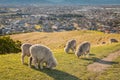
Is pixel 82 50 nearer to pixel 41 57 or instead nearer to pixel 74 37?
pixel 41 57

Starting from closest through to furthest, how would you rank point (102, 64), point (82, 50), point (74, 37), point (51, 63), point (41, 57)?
point (41, 57), point (51, 63), point (102, 64), point (82, 50), point (74, 37)

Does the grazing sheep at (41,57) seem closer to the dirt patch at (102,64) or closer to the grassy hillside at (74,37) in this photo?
the dirt patch at (102,64)

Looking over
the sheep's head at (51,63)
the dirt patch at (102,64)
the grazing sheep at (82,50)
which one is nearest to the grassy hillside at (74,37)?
the grazing sheep at (82,50)

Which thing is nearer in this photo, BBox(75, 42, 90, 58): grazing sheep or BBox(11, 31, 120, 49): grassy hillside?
BBox(75, 42, 90, 58): grazing sheep

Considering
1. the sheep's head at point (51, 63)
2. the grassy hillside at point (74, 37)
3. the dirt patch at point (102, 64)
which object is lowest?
the grassy hillside at point (74, 37)

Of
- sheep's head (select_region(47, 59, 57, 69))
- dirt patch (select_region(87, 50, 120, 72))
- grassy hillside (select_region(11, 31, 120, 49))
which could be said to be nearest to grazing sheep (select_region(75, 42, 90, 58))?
dirt patch (select_region(87, 50, 120, 72))

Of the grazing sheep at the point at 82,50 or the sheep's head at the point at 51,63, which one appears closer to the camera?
the sheep's head at the point at 51,63

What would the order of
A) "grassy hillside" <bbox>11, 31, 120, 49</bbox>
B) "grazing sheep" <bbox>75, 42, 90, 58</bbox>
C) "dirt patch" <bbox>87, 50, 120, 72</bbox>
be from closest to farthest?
"dirt patch" <bbox>87, 50, 120, 72</bbox> < "grazing sheep" <bbox>75, 42, 90, 58</bbox> < "grassy hillside" <bbox>11, 31, 120, 49</bbox>

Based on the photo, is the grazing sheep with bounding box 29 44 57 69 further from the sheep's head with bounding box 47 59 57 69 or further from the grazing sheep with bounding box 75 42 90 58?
the grazing sheep with bounding box 75 42 90 58

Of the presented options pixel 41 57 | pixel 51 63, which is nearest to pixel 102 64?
pixel 51 63

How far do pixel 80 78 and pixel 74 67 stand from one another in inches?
93.0

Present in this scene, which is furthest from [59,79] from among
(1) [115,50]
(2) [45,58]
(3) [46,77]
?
(1) [115,50]

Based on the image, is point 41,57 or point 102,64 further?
point 102,64

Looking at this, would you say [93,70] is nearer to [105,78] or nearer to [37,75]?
[105,78]
